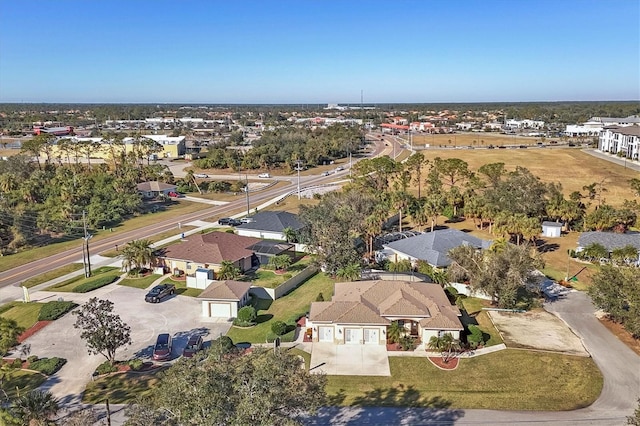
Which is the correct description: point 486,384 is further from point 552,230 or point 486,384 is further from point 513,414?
point 552,230

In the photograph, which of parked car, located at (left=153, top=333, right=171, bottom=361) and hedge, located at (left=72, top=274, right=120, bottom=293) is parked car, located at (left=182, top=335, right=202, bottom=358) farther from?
hedge, located at (left=72, top=274, right=120, bottom=293)

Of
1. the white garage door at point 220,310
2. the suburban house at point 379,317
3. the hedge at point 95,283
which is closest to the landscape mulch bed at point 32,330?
the hedge at point 95,283

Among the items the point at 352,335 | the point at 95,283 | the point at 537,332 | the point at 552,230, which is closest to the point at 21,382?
the point at 95,283

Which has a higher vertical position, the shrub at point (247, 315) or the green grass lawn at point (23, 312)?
the shrub at point (247, 315)

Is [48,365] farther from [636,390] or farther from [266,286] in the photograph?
[636,390]

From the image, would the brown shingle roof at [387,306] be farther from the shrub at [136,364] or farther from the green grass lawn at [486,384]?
the shrub at [136,364]

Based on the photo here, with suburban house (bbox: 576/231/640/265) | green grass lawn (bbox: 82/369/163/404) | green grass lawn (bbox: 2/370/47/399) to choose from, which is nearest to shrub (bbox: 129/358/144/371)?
green grass lawn (bbox: 82/369/163/404)
